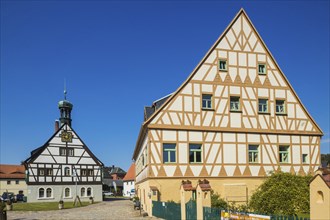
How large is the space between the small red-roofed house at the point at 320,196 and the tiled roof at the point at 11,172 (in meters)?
79.1

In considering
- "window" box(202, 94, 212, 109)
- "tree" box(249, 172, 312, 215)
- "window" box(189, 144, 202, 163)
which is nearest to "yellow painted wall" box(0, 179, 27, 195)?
"window" box(189, 144, 202, 163)

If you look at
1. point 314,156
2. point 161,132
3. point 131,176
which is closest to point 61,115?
point 131,176

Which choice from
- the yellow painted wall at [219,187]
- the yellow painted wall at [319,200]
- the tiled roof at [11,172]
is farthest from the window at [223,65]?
the tiled roof at [11,172]

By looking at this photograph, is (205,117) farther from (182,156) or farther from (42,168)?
(42,168)

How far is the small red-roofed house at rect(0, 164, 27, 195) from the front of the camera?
7662 centimetres

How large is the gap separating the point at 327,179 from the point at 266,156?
69.8 ft

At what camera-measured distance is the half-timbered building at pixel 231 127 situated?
25.9m

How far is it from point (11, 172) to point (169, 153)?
208 ft

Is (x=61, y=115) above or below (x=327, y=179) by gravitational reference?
above

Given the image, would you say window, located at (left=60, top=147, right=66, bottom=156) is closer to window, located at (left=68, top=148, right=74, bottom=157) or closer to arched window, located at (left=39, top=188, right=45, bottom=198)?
window, located at (left=68, top=148, right=74, bottom=157)

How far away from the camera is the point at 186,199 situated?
19500mm

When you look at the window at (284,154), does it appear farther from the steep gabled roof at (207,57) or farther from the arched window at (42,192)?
the arched window at (42,192)

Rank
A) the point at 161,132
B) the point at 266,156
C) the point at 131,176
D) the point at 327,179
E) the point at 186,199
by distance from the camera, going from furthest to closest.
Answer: the point at 131,176, the point at 266,156, the point at 161,132, the point at 186,199, the point at 327,179

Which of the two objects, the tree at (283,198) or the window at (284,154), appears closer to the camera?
the tree at (283,198)
